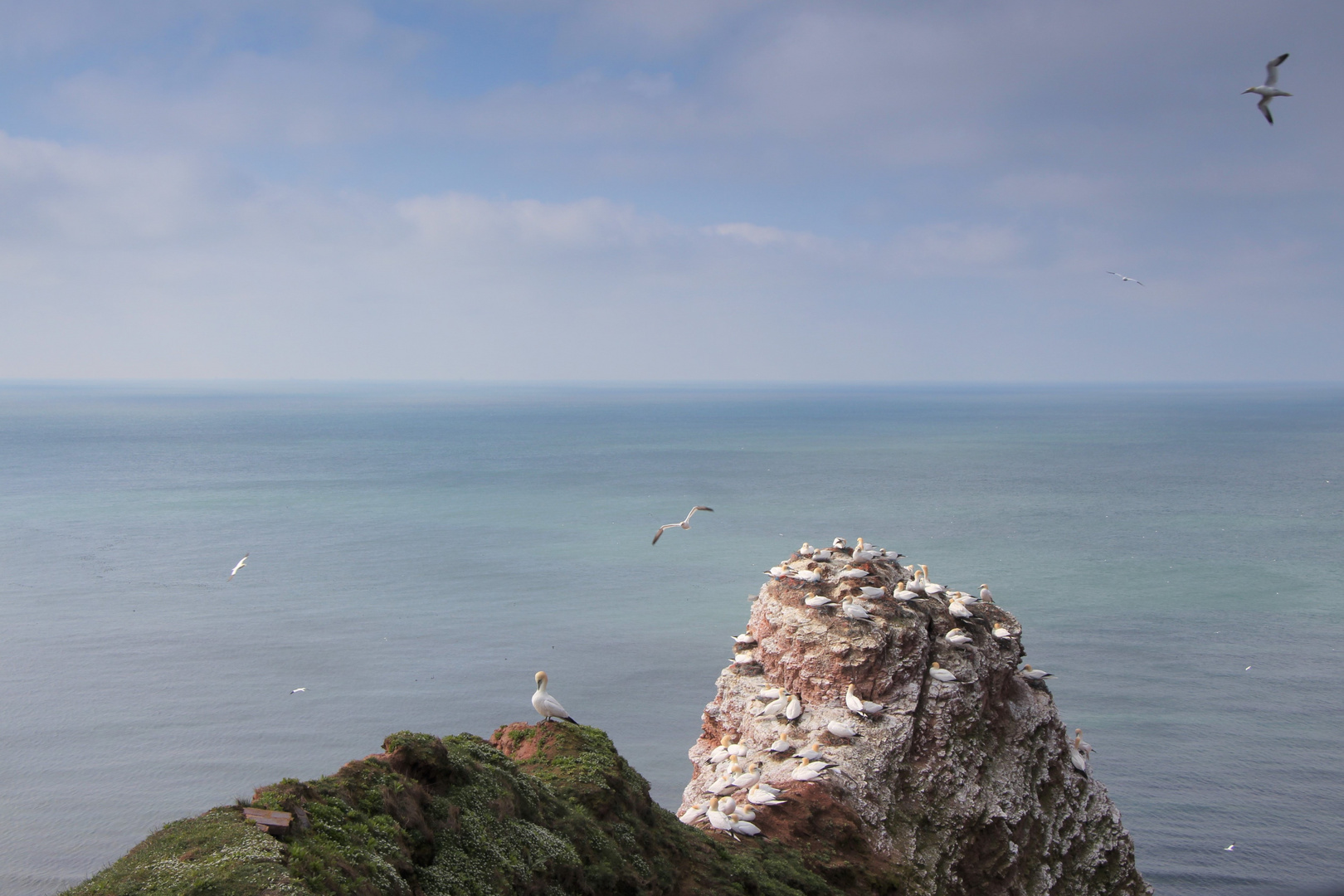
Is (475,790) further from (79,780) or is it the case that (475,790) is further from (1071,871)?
(79,780)

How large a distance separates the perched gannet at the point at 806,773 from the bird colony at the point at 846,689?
2cm

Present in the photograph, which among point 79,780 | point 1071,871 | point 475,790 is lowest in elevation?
point 79,780

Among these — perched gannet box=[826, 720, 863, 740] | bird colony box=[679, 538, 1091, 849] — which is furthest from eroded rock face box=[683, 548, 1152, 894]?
perched gannet box=[826, 720, 863, 740]

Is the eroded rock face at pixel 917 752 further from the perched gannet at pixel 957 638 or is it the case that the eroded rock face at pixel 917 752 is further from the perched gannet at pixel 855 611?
the perched gannet at pixel 855 611

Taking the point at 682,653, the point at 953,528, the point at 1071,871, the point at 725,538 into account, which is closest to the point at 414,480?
the point at 725,538

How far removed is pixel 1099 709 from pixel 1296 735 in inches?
270

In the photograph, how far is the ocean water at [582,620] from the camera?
3138 centimetres

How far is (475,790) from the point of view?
42.3 feet

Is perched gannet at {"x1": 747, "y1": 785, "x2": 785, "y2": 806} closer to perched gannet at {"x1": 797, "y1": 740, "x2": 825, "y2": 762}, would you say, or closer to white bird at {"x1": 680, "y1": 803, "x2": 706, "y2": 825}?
→ perched gannet at {"x1": 797, "y1": 740, "x2": 825, "y2": 762}

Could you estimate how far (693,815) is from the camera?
1842 centimetres

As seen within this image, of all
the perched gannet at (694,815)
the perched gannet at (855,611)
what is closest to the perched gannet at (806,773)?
the perched gannet at (694,815)

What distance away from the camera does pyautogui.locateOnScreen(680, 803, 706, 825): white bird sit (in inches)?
720

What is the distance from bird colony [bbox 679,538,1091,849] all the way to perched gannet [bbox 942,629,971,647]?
0.03 m

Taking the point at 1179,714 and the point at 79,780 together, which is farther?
the point at 1179,714
